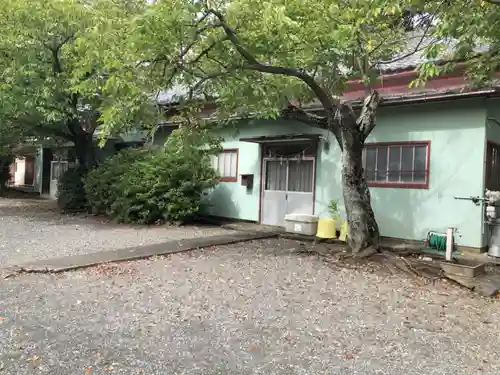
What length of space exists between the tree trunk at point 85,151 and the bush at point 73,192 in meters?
0.27

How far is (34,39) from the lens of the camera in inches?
468

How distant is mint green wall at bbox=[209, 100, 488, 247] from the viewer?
9.13 m

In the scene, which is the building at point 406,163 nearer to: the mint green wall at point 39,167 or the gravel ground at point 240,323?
the gravel ground at point 240,323

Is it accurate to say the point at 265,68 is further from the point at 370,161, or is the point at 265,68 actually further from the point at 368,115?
the point at 370,161

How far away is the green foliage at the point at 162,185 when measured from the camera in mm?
12375

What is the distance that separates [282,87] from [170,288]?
4.45 m

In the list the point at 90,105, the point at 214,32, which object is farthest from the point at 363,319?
the point at 90,105

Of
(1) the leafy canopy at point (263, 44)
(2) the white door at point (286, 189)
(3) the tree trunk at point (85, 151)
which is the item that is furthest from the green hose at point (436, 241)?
(3) the tree trunk at point (85, 151)

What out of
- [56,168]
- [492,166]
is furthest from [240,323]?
[56,168]

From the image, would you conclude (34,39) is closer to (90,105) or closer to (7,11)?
(7,11)

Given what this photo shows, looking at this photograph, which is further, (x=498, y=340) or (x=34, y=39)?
(x=34, y=39)

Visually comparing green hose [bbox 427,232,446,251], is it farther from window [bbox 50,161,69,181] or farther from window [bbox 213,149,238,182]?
window [bbox 50,161,69,181]

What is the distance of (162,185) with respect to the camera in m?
12.3

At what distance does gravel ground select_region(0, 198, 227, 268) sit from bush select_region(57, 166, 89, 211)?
40.0 inches
